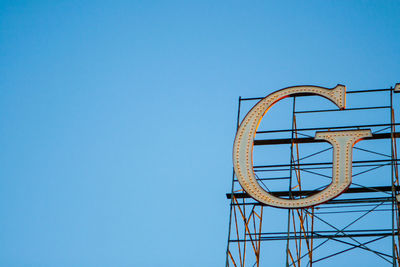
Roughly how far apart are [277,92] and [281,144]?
1.80m

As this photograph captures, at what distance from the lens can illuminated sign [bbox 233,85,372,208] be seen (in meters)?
18.5

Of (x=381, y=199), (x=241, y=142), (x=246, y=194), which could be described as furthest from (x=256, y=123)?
(x=381, y=199)

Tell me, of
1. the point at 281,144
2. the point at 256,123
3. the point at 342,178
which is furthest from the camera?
the point at 281,144

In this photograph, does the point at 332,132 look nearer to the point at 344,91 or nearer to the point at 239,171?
the point at 344,91

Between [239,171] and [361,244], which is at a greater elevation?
[239,171]

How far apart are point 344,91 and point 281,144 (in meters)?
2.61

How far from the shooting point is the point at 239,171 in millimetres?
19125

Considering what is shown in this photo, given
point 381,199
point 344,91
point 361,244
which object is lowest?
point 361,244

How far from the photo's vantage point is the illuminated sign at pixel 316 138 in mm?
18516

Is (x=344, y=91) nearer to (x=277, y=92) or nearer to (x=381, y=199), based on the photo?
(x=277, y=92)

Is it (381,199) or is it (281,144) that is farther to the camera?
(281,144)

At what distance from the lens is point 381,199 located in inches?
750

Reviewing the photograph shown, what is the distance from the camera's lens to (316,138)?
1928 cm

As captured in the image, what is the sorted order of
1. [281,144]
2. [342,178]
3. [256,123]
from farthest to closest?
[281,144]
[256,123]
[342,178]
